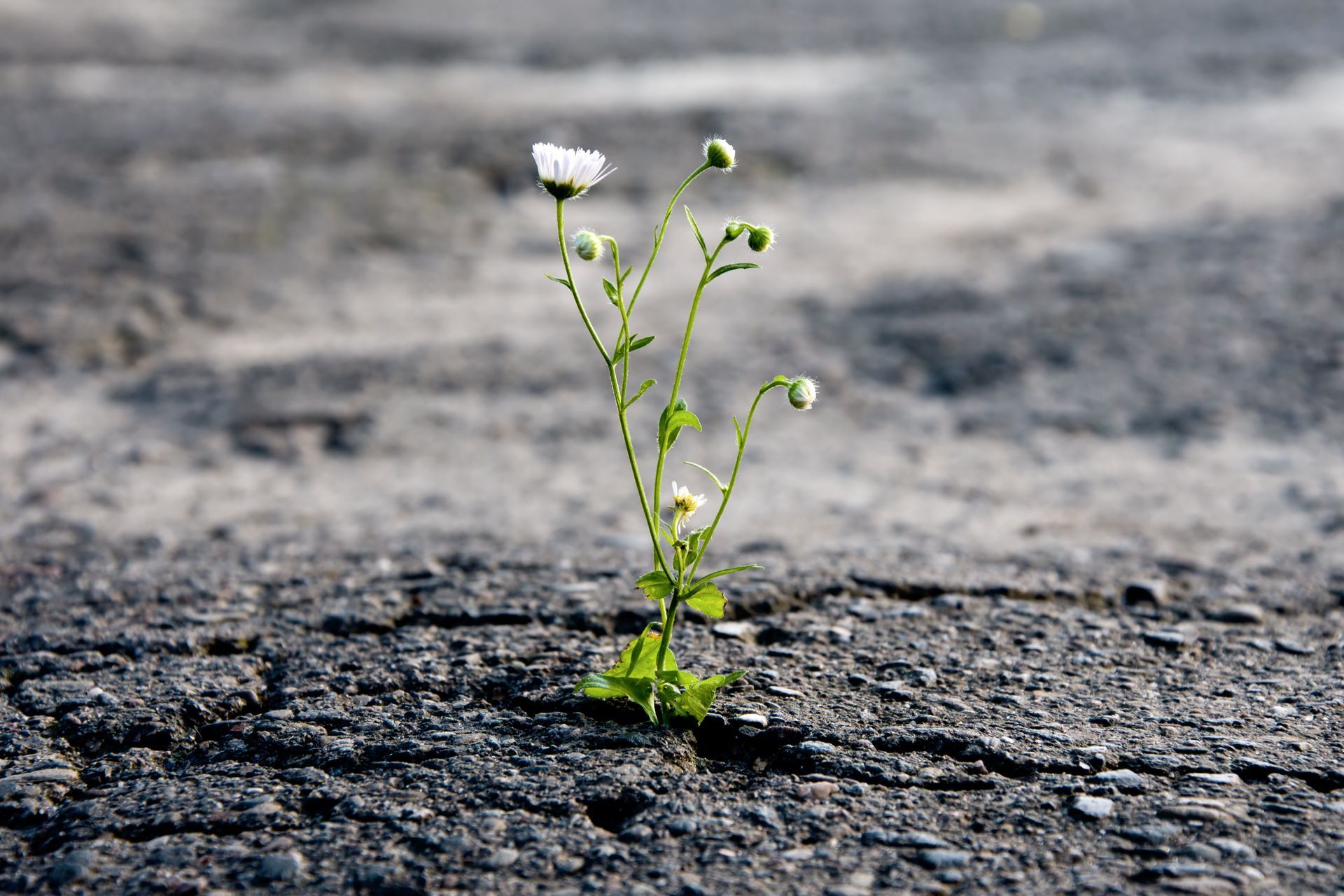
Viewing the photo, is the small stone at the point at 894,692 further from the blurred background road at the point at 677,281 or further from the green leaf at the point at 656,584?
the blurred background road at the point at 677,281

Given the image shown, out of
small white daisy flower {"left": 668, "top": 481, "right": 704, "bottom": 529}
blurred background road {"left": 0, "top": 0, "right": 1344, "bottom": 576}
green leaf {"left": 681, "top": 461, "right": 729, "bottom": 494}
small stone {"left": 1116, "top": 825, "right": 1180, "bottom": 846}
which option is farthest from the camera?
blurred background road {"left": 0, "top": 0, "right": 1344, "bottom": 576}

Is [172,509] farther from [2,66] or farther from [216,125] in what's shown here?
[2,66]

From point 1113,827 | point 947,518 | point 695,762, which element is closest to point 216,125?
point 947,518

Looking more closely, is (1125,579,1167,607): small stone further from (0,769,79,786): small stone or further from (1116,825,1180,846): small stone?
(0,769,79,786): small stone

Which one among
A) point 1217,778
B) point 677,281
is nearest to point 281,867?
point 1217,778

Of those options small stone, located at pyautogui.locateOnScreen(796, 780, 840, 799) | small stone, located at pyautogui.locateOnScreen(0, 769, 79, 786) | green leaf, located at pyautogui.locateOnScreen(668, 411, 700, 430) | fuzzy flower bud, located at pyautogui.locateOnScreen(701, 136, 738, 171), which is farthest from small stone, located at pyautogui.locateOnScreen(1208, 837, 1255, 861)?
small stone, located at pyautogui.locateOnScreen(0, 769, 79, 786)
